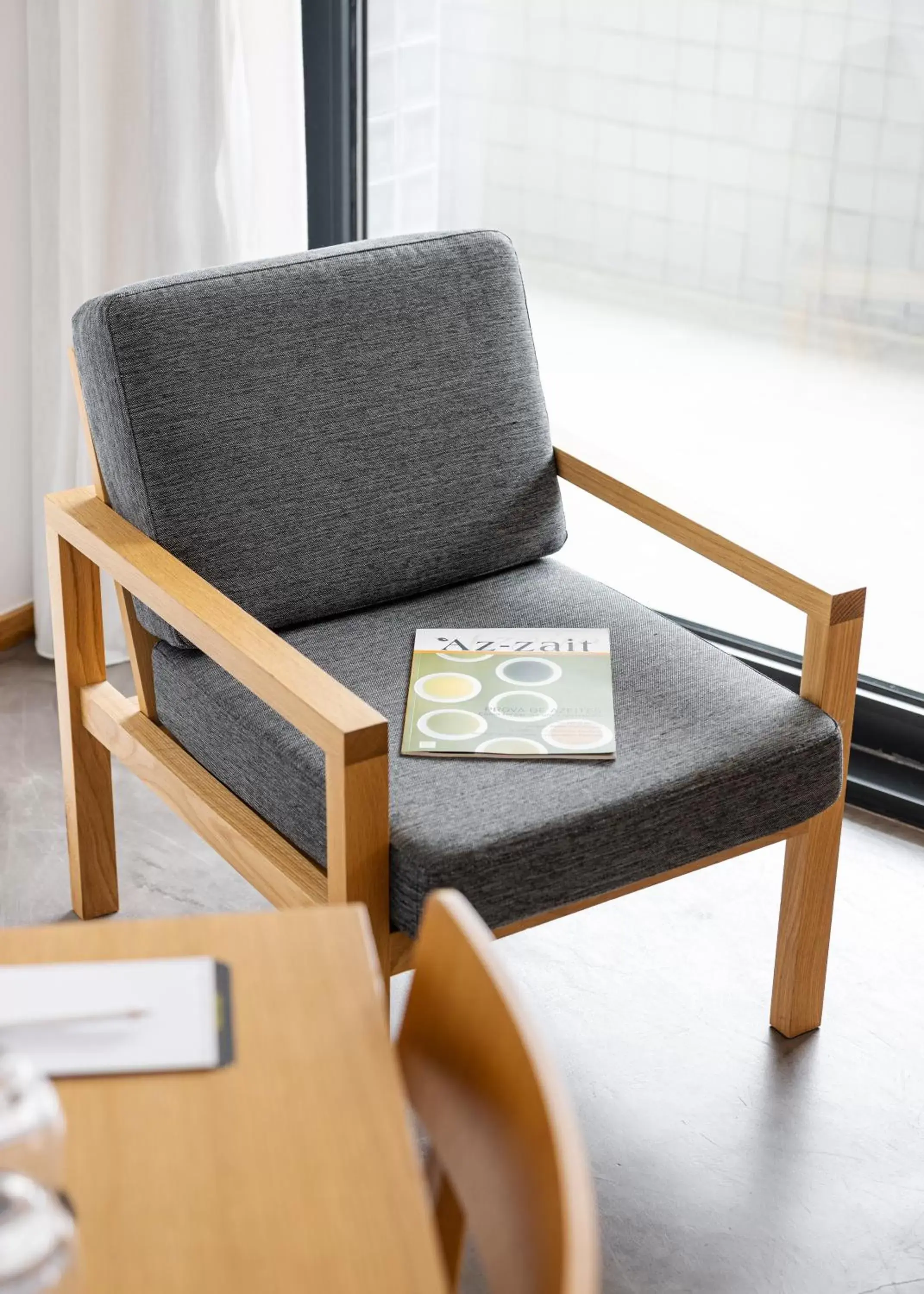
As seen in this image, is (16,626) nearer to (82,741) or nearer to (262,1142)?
(82,741)

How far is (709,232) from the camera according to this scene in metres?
2.48

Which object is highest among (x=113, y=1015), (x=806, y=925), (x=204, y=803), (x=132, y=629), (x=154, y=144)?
(x=154, y=144)

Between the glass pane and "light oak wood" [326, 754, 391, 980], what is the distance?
0.73 metres

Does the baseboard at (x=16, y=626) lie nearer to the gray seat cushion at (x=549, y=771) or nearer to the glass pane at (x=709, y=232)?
the glass pane at (x=709, y=232)

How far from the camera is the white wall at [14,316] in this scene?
2598 mm

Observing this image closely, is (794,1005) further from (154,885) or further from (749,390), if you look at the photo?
(749,390)

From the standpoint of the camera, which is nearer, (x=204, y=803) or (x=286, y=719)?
(x=286, y=719)

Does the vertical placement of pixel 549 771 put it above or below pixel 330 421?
below

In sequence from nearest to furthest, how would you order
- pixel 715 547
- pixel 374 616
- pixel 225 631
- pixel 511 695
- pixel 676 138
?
pixel 225 631
pixel 511 695
pixel 715 547
pixel 374 616
pixel 676 138

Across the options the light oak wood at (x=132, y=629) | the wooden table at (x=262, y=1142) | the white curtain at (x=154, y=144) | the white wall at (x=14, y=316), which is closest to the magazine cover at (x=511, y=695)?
the light oak wood at (x=132, y=629)

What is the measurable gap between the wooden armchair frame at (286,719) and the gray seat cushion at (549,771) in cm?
3

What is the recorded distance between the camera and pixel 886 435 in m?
2.42

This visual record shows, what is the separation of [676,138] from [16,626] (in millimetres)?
1522

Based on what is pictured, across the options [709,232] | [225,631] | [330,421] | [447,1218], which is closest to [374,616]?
[330,421]
